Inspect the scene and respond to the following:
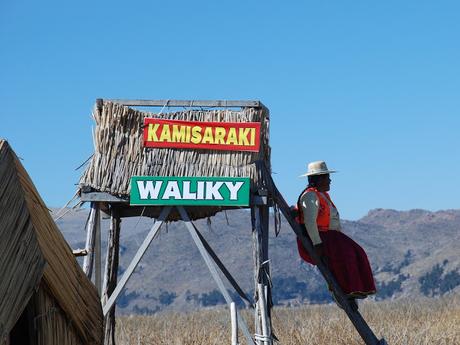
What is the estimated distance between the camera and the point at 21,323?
7188mm

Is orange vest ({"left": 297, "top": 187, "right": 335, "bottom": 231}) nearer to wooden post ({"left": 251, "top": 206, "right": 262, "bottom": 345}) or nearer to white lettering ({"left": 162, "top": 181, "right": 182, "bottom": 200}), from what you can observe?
wooden post ({"left": 251, "top": 206, "right": 262, "bottom": 345})

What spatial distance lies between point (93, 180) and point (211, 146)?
64.3 inches

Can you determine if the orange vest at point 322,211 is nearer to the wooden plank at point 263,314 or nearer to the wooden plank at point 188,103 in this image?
the wooden plank at point 263,314

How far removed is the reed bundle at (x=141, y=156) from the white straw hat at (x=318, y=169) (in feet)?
2.12

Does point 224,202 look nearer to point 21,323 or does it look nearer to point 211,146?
point 211,146

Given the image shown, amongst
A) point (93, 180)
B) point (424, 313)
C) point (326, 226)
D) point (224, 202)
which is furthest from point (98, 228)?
point (424, 313)

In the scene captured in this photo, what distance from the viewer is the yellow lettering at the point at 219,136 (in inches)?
595

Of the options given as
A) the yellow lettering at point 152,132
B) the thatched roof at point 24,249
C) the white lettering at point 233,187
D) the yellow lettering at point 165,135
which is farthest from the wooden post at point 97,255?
the thatched roof at point 24,249

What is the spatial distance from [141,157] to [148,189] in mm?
453

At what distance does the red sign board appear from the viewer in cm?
1510

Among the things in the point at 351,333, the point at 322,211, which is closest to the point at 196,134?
the point at 322,211

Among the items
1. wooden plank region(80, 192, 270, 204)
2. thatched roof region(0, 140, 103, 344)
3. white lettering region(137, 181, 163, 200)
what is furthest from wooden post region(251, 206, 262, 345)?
thatched roof region(0, 140, 103, 344)

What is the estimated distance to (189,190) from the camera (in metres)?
15.0

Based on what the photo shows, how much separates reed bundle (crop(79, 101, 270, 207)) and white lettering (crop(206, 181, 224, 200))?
142 millimetres
